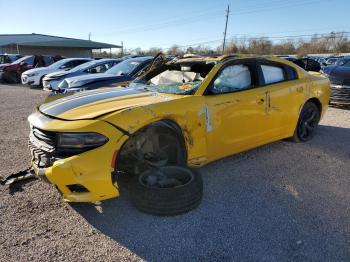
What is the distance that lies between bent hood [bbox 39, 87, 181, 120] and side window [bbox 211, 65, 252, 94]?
626mm

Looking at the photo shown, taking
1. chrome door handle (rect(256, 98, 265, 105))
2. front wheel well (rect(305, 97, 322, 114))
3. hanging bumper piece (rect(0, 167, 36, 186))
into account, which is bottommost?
hanging bumper piece (rect(0, 167, 36, 186))

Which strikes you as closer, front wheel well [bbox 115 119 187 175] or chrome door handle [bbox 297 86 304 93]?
front wheel well [bbox 115 119 187 175]

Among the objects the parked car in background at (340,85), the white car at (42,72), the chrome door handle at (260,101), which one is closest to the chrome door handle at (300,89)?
the chrome door handle at (260,101)

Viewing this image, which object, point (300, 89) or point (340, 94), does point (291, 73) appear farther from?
point (340, 94)

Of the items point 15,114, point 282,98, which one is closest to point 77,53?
point 15,114

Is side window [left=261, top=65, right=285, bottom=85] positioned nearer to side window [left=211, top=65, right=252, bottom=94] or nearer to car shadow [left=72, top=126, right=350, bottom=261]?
side window [left=211, top=65, right=252, bottom=94]

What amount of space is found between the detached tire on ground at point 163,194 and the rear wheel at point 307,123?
2896 millimetres

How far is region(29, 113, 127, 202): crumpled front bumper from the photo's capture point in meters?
2.89

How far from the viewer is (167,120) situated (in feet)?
11.4

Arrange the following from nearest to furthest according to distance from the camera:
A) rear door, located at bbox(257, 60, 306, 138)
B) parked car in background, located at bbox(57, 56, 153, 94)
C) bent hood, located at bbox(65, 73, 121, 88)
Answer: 1. rear door, located at bbox(257, 60, 306, 138)
2. parked car in background, located at bbox(57, 56, 153, 94)
3. bent hood, located at bbox(65, 73, 121, 88)

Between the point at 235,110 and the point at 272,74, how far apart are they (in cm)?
119

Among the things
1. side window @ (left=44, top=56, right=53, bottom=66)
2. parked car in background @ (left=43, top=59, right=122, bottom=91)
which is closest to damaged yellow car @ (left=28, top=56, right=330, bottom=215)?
parked car in background @ (left=43, top=59, right=122, bottom=91)

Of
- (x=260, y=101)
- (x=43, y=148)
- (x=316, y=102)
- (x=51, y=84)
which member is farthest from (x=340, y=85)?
(x=51, y=84)

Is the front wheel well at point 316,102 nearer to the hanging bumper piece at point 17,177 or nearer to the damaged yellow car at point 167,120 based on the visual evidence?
the damaged yellow car at point 167,120
